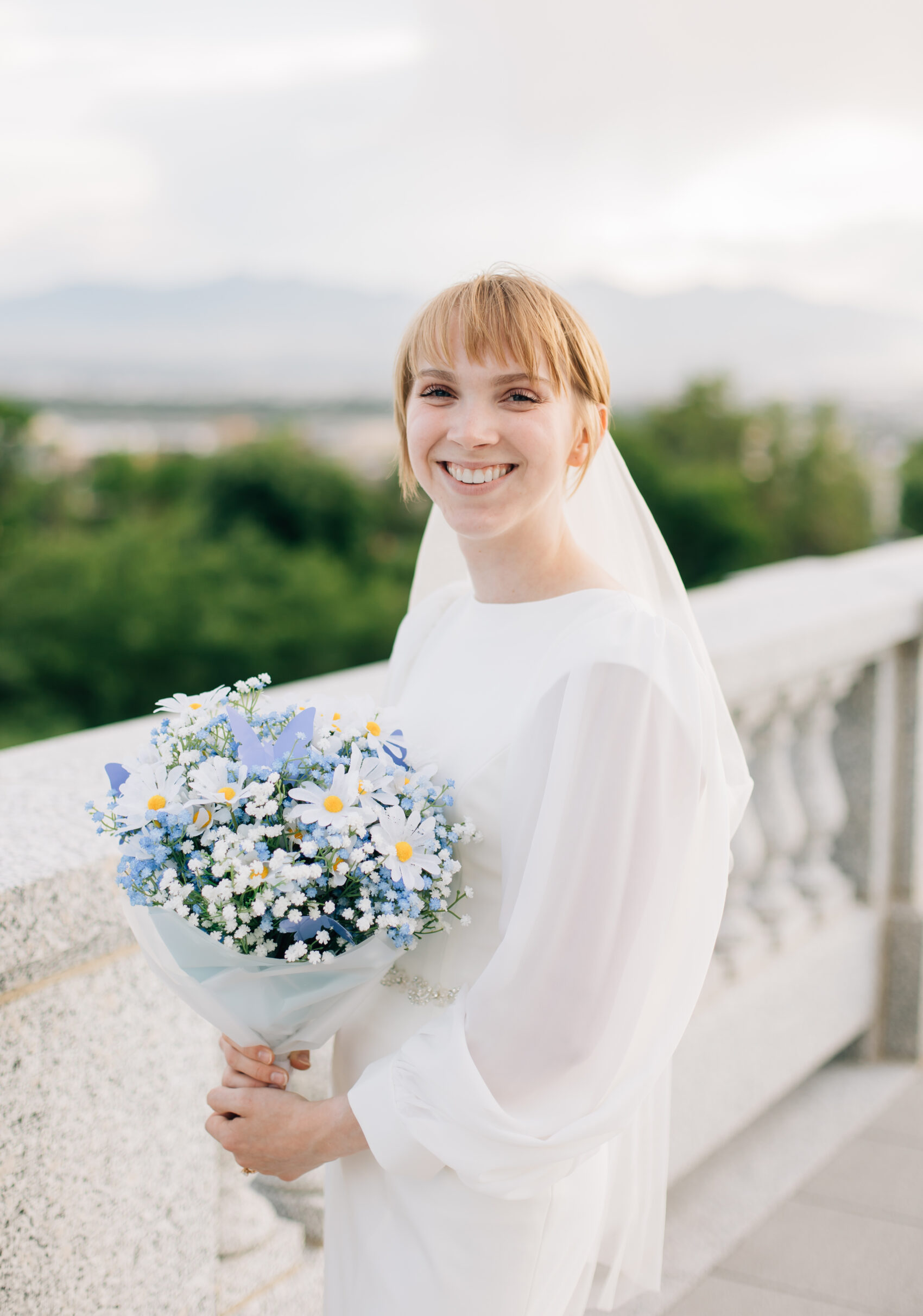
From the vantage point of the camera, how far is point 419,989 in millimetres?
1596

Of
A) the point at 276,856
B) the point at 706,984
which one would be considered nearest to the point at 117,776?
the point at 276,856

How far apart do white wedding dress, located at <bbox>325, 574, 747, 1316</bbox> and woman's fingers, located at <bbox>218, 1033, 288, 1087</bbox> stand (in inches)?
4.3

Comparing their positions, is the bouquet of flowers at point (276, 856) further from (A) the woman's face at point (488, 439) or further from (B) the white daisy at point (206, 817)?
(A) the woman's face at point (488, 439)

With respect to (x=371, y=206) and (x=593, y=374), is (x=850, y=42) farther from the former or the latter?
(x=593, y=374)

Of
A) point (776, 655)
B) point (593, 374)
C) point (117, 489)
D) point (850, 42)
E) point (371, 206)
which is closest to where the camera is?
point (593, 374)

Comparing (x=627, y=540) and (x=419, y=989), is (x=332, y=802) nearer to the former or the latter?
(x=419, y=989)

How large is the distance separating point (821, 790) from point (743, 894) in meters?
0.39

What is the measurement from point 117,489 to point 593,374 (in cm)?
4402

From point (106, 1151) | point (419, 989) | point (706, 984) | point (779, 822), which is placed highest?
point (419, 989)

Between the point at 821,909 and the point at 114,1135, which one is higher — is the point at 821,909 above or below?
below

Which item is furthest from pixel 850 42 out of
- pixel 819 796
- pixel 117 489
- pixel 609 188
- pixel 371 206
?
pixel 819 796

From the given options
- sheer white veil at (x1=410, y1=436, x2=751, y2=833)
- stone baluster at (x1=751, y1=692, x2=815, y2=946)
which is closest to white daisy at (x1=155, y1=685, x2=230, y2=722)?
sheer white veil at (x1=410, y1=436, x2=751, y2=833)

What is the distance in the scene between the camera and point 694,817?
4.59 feet

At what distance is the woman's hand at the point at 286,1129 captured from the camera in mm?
1503
